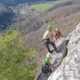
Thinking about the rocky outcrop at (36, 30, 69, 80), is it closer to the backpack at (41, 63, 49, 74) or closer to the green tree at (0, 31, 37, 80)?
the backpack at (41, 63, 49, 74)

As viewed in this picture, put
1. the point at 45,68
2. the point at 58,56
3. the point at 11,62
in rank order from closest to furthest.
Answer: the point at 45,68 < the point at 11,62 < the point at 58,56

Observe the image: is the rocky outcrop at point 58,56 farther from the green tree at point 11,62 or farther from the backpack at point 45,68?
the green tree at point 11,62

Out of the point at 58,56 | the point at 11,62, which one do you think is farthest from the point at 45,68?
the point at 11,62

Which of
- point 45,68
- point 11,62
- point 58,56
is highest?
point 11,62

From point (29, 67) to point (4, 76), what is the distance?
365 centimetres

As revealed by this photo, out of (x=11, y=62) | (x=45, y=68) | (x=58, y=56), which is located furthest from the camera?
(x=58, y=56)

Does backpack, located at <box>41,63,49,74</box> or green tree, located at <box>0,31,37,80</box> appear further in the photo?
green tree, located at <box>0,31,37,80</box>

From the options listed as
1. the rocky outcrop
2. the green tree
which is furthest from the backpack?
the green tree

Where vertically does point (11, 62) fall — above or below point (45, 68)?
above

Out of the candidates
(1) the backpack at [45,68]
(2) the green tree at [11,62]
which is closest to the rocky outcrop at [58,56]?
(1) the backpack at [45,68]

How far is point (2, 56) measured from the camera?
944 inches

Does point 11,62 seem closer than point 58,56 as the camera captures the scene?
Yes

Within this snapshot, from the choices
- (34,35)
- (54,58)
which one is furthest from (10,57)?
(34,35)

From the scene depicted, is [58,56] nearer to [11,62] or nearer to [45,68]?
[45,68]
